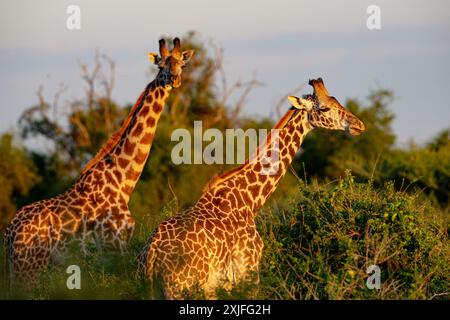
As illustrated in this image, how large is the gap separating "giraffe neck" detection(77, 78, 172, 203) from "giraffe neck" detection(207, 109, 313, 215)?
1.23m

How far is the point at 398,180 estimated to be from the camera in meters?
21.7

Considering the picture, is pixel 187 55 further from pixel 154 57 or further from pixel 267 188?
pixel 267 188

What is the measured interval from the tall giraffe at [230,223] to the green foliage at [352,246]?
1.32ft

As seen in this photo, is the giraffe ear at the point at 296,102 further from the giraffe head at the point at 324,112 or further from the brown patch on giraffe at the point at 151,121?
the brown patch on giraffe at the point at 151,121

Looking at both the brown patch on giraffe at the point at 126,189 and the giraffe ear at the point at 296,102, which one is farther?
the brown patch on giraffe at the point at 126,189

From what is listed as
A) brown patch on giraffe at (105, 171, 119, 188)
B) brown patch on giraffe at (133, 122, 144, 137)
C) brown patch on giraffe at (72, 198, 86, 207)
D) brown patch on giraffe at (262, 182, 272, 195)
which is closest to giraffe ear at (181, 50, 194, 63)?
brown patch on giraffe at (133, 122, 144, 137)

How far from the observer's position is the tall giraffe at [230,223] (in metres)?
9.11

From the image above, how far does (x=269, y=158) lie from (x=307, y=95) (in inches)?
29.8

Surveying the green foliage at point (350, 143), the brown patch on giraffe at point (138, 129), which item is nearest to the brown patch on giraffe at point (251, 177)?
the brown patch on giraffe at point (138, 129)

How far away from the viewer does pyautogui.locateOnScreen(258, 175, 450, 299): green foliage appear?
968 centimetres

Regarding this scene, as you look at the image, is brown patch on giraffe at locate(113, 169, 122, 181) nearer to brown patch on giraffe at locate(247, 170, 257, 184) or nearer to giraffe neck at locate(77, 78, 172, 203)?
giraffe neck at locate(77, 78, 172, 203)

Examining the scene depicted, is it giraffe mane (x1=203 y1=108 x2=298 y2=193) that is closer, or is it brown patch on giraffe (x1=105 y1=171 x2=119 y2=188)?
giraffe mane (x1=203 y1=108 x2=298 y2=193)

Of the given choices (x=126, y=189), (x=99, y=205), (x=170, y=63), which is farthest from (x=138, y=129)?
(x=99, y=205)

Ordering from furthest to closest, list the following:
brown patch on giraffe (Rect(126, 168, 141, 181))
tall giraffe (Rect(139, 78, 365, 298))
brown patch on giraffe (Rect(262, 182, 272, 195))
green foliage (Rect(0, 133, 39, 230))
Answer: green foliage (Rect(0, 133, 39, 230)) < brown patch on giraffe (Rect(126, 168, 141, 181)) < brown patch on giraffe (Rect(262, 182, 272, 195)) < tall giraffe (Rect(139, 78, 365, 298))
